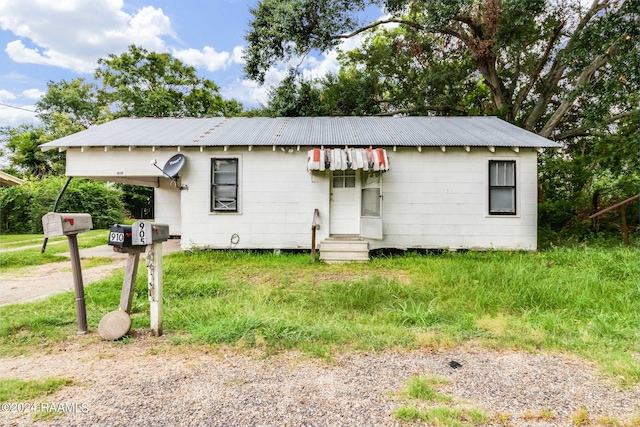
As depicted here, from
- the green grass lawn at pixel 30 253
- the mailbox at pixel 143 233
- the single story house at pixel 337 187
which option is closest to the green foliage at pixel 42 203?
the green grass lawn at pixel 30 253

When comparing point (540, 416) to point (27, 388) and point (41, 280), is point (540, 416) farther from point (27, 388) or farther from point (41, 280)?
point (41, 280)

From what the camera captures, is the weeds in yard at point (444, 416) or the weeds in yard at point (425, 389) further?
the weeds in yard at point (425, 389)

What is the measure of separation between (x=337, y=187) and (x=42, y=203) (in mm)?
12932

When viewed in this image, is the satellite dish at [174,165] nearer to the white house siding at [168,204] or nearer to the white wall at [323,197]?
the white wall at [323,197]

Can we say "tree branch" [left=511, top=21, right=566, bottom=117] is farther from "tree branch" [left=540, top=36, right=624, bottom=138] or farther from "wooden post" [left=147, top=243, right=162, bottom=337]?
"wooden post" [left=147, top=243, right=162, bottom=337]

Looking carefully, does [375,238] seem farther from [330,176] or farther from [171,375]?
[171,375]

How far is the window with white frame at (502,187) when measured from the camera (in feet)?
25.0

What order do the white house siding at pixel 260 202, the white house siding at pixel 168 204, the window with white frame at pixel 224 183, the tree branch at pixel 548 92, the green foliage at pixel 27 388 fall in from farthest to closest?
the tree branch at pixel 548 92 → the white house siding at pixel 168 204 → the window with white frame at pixel 224 183 → the white house siding at pixel 260 202 → the green foliage at pixel 27 388

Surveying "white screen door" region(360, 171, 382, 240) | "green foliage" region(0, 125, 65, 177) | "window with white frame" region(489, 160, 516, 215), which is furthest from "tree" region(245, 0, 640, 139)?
"green foliage" region(0, 125, 65, 177)

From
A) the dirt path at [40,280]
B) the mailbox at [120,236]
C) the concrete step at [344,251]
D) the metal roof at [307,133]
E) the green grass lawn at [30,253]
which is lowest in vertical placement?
the dirt path at [40,280]

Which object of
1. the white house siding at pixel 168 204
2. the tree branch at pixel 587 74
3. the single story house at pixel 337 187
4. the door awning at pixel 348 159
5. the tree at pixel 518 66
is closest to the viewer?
the door awning at pixel 348 159

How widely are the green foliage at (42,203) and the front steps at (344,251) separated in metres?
12.4

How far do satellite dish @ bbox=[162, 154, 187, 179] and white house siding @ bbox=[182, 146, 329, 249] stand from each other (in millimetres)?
250

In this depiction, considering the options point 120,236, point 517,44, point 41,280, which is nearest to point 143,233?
point 120,236
